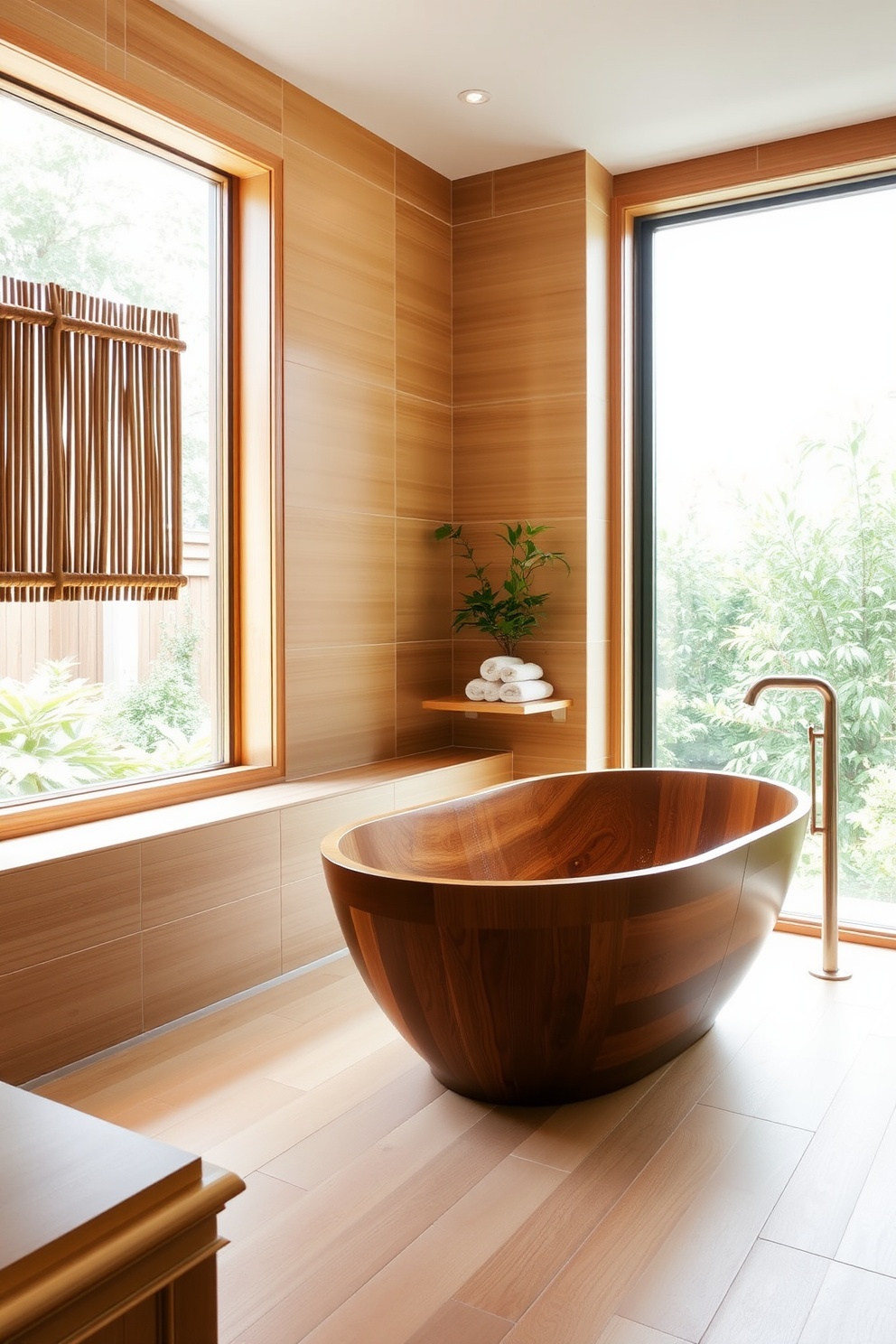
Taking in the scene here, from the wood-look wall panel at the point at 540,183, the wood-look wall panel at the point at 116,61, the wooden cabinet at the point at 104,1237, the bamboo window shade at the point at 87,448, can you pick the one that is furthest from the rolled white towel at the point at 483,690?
the wooden cabinet at the point at 104,1237

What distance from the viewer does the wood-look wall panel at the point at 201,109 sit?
113 inches

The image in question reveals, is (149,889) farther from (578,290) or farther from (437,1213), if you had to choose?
(578,290)

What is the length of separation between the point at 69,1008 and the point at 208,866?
0.51m

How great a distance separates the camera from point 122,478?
9.71 ft

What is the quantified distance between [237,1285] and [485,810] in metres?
1.65

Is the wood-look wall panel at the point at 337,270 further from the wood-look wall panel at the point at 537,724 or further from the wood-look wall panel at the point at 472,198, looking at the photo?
the wood-look wall panel at the point at 537,724

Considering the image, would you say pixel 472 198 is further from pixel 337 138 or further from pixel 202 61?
pixel 202 61

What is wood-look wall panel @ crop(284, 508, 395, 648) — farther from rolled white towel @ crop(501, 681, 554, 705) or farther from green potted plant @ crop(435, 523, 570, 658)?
rolled white towel @ crop(501, 681, 554, 705)

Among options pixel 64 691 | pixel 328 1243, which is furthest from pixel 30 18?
pixel 328 1243

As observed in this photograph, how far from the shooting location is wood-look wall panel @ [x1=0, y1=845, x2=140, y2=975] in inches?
91.4

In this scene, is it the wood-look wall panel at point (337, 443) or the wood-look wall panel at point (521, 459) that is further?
the wood-look wall panel at point (521, 459)

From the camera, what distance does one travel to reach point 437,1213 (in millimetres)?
1967

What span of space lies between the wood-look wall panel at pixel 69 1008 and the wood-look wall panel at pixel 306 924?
57cm

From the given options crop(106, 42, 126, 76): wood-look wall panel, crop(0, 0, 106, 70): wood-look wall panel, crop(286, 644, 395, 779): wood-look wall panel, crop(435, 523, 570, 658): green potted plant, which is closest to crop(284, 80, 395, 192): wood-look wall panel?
crop(106, 42, 126, 76): wood-look wall panel
